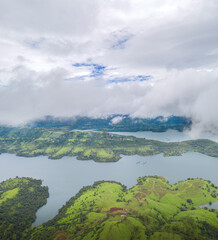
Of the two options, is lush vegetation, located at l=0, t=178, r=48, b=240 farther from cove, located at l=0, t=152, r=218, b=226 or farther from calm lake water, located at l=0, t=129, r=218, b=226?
calm lake water, located at l=0, t=129, r=218, b=226

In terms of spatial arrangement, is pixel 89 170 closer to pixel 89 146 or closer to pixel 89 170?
pixel 89 170

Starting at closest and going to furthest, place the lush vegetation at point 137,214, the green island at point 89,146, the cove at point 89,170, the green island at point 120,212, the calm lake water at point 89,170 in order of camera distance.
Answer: the lush vegetation at point 137,214, the green island at point 120,212, the cove at point 89,170, the calm lake water at point 89,170, the green island at point 89,146

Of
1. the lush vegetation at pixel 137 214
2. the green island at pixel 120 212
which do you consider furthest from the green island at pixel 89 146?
the green island at pixel 120 212

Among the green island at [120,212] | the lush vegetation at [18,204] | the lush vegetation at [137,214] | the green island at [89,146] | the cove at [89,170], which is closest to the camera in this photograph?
the lush vegetation at [137,214]

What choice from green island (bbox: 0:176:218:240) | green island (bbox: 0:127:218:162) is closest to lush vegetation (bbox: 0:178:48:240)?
green island (bbox: 0:176:218:240)

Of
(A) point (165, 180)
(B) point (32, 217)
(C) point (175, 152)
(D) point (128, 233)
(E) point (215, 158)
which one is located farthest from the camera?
(C) point (175, 152)

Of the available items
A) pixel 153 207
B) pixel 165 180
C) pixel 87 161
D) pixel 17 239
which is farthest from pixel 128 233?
pixel 87 161

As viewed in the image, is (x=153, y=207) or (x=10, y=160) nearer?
(x=153, y=207)

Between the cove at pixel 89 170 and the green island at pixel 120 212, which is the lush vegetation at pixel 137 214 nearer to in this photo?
the green island at pixel 120 212

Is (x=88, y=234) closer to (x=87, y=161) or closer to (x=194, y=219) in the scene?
(x=194, y=219)
